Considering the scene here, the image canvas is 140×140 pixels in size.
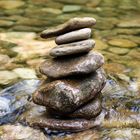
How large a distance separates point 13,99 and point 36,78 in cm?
47

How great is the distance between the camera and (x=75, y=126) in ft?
9.80

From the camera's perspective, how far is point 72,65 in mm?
3010

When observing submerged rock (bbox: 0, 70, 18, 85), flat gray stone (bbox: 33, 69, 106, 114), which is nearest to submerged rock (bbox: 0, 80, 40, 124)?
submerged rock (bbox: 0, 70, 18, 85)

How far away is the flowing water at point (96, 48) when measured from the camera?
3.07 m

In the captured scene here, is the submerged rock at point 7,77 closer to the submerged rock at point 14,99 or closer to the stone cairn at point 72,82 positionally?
the submerged rock at point 14,99

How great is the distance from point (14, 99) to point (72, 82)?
2.30 ft

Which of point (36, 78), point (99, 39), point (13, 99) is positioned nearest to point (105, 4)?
point (99, 39)

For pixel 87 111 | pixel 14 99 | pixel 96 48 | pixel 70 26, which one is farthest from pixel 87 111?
pixel 96 48

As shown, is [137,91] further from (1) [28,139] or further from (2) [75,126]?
(1) [28,139]

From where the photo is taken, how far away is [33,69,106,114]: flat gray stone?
2908 millimetres

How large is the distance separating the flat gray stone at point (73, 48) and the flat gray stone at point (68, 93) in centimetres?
21

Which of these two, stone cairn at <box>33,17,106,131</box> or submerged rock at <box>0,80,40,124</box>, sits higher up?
stone cairn at <box>33,17,106,131</box>

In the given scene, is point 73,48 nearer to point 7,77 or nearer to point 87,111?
point 87,111

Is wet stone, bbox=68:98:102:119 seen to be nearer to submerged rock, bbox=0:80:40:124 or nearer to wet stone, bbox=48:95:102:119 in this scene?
wet stone, bbox=48:95:102:119
